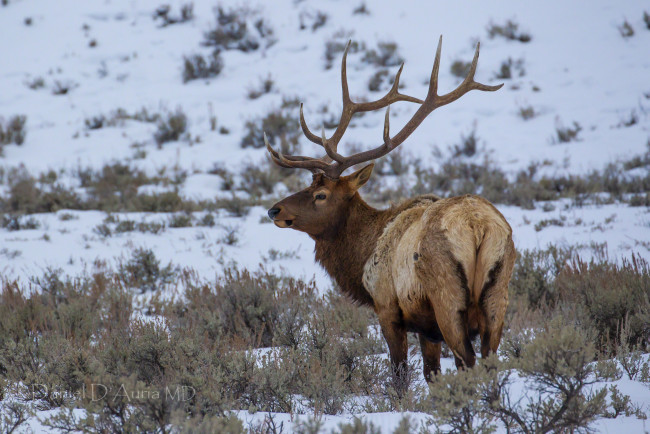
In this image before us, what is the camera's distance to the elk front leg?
384 centimetres

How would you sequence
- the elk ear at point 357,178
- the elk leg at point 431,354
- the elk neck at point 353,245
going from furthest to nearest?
the elk ear at point 357,178 < the elk neck at point 353,245 < the elk leg at point 431,354

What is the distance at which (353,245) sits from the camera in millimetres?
4551

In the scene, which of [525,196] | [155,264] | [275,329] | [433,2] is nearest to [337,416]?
[275,329]

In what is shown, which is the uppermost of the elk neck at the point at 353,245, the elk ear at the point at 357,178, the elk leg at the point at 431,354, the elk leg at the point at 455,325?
the elk ear at the point at 357,178

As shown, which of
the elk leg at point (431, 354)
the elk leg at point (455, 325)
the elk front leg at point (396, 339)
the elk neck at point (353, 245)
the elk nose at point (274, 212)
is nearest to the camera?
the elk leg at point (455, 325)

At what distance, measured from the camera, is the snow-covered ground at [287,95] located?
811cm

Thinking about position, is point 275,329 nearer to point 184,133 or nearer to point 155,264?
point 155,264

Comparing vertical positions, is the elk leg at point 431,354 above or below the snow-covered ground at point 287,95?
below

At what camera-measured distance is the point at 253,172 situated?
1134 centimetres

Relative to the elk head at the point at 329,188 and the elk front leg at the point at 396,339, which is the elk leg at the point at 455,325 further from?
the elk head at the point at 329,188

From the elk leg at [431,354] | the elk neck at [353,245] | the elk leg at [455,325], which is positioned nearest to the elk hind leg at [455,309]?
the elk leg at [455,325]

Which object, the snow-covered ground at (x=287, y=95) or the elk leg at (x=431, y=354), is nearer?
the elk leg at (x=431, y=354)

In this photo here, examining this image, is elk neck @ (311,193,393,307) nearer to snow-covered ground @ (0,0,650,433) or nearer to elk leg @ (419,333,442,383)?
elk leg @ (419,333,442,383)

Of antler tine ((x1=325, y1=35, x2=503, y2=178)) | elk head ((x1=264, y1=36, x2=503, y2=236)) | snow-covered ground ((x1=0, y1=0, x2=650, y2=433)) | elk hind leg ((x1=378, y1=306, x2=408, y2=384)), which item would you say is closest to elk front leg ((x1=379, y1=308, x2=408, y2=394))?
elk hind leg ((x1=378, y1=306, x2=408, y2=384))
